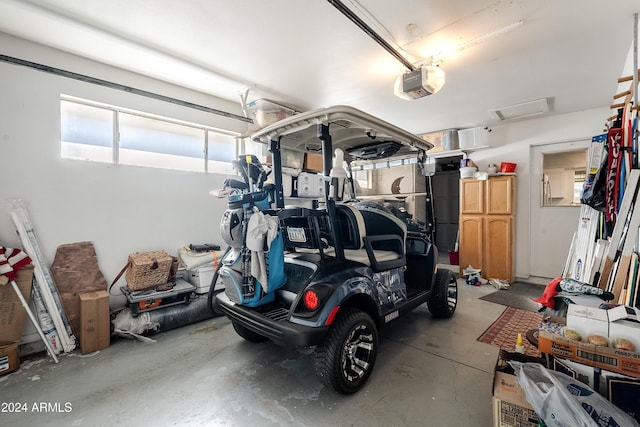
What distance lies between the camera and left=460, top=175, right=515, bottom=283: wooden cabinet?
5012mm

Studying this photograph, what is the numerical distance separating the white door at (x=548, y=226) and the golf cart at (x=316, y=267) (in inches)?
161

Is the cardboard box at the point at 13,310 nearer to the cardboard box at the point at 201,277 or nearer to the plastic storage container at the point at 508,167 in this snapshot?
the cardboard box at the point at 201,277

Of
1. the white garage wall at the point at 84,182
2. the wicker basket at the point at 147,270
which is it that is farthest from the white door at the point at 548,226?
the wicker basket at the point at 147,270

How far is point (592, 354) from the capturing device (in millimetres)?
1366

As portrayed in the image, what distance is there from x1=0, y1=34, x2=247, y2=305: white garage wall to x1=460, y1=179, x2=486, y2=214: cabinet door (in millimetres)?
4978

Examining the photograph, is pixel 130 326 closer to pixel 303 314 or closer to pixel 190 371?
pixel 190 371

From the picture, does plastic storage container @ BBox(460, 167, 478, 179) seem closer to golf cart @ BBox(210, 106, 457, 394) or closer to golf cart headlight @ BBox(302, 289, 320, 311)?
golf cart @ BBox(210, 106, 457, 394)

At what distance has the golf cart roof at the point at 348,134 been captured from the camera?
2.02 meters

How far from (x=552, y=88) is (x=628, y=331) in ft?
12.7

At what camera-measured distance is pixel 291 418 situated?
1772 millimetres

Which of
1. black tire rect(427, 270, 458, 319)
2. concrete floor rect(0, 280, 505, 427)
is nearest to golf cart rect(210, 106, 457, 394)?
concrete floor rect(0, 280, 505, 427)

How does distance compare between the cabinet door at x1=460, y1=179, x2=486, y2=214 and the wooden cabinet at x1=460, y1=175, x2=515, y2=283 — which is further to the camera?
the cabinet door at x1=460, y1=179, x2=486, y2=214

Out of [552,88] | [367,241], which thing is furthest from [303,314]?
[552,88]

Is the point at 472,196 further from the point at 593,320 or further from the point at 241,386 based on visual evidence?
the point at 241,386
